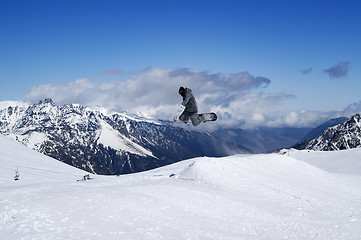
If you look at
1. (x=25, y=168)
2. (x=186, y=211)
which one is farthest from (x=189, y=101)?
(x=25, y=168)

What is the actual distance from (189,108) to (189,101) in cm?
59

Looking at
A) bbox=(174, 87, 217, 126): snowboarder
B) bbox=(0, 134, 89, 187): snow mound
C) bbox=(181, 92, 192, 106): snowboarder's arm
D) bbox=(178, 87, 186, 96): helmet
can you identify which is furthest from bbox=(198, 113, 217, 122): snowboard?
bbox=(0, 134, 89, 187): snow mound

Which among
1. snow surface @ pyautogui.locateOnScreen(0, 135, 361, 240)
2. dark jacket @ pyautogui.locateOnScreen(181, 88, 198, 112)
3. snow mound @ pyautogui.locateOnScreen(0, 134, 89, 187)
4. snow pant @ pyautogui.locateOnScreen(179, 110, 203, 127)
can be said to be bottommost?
snow surface @ pyautogui.locateOnScreen(0, 135, 361, 240)

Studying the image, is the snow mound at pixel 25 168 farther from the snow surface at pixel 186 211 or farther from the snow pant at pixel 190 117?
the snow pant at pixel 190 117

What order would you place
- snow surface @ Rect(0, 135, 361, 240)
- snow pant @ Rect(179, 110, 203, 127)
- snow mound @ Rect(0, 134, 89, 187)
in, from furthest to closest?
snow mound @ Rect(0, 134, 89, 187)
snow pant @ Rect(179, 110, 203, 127)
snow surface @ Rect(0, 135, 361, 240)

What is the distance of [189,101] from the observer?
1636 cm

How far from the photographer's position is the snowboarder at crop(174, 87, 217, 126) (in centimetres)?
1576

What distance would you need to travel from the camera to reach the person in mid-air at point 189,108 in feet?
51.7

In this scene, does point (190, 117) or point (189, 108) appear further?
point (190, 117)

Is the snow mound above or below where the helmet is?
below

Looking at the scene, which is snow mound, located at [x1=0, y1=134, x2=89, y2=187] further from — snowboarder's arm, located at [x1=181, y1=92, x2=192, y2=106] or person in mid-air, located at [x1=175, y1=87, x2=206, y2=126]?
snowboarder's arm, located at [x1=181, y1=92, x2=192, y2=106]

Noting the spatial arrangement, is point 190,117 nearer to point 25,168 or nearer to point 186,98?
point 186,98

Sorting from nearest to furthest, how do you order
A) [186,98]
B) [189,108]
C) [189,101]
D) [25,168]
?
1. [186,98]
2. [189,101]
3. [189,108]
4. [25,168]

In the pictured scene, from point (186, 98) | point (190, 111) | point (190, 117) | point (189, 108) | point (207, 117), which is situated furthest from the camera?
point (207, 117)
